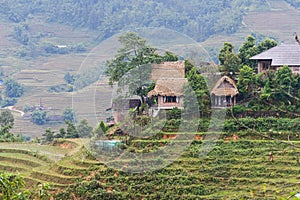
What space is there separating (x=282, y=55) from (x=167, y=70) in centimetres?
350

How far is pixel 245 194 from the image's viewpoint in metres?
16.6

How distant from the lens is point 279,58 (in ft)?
68.4

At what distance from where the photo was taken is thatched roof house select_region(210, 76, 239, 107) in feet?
66.1

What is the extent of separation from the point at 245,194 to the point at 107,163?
3960 mm

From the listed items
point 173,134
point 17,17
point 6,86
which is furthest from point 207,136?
point 17,17

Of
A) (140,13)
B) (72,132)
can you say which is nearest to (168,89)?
(72,132)

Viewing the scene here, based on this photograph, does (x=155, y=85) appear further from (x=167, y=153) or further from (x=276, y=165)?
(x=276, y=165)

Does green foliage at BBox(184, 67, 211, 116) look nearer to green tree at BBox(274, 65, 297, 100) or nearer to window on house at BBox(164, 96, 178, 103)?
window on house at BBox(164, 96, 178, 103)

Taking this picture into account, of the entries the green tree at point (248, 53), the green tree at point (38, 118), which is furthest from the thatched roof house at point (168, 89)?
the green tree at point (38, 118)

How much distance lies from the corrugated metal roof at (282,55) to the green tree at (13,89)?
3083cm

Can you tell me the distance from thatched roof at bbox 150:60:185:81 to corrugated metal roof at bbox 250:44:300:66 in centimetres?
227

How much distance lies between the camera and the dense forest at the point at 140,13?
211ft

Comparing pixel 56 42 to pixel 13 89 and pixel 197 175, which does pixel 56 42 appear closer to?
pixel 13 89

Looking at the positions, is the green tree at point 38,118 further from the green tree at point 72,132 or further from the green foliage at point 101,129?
the green foliage at point 101,129
